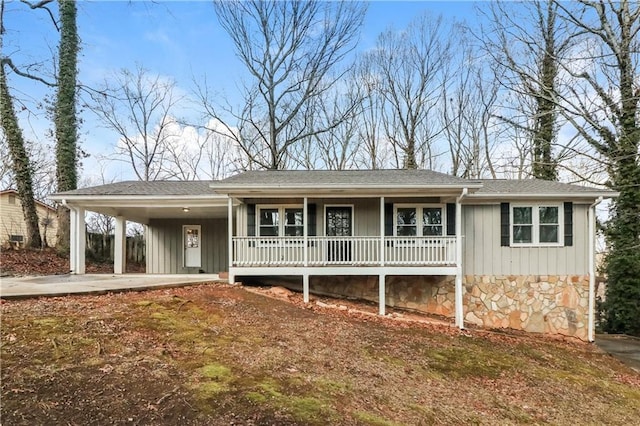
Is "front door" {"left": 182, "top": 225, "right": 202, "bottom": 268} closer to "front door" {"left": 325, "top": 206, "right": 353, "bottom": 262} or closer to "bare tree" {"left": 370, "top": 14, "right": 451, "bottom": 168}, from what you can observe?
"front door" {"left": 325, "top": 206, "right": 353, "bottom": 262}

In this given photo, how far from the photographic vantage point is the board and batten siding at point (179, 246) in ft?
47.1

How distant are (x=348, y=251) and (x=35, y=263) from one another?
11104mm

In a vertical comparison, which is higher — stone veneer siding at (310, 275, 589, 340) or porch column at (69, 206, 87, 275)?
porch column at (69, 206, 87, 275)

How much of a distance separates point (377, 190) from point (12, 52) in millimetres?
10366

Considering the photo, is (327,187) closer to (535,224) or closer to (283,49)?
(535,224)

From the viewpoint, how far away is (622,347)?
423 inches

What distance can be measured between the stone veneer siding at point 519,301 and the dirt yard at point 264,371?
1.82 meters

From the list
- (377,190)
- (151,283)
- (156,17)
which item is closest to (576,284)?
(377,190)

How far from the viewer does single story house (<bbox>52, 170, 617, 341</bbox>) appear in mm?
9930

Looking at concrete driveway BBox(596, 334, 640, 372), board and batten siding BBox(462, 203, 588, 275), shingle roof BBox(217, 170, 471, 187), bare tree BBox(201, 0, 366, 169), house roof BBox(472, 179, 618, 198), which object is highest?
bare tree BBox(201, 0, 366, 169)

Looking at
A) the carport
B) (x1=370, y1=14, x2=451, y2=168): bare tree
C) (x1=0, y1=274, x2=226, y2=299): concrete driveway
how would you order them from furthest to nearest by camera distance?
(x1=370, y1=14, x2=451, y2=168): bare tree → the carport → (x1=0, y1=274, x2=226, y2=299): concrete driveway

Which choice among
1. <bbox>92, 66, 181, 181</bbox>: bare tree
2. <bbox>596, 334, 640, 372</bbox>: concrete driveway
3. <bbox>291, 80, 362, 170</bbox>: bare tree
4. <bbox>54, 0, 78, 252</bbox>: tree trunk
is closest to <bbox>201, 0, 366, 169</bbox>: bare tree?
<bbox>291, 80, 362, 170</bbox>: bare tree

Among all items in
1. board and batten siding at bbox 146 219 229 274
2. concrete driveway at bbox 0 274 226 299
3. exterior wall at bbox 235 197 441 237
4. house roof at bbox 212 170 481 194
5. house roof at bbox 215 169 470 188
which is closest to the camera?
concrete driveway at bbox 0 274 226 299

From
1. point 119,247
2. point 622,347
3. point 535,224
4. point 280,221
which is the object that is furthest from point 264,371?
point 622,347
